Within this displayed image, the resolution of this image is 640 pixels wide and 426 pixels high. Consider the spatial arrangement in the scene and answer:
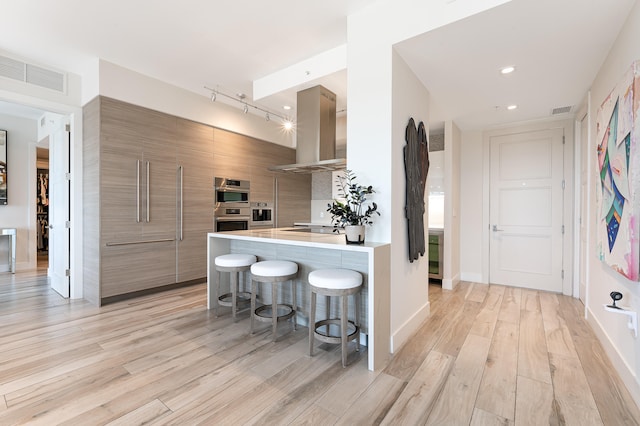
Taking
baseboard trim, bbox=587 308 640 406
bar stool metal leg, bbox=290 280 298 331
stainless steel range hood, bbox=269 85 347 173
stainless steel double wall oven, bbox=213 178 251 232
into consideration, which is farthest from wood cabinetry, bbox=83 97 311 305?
baseboard trim, bbox=587 308 640 406

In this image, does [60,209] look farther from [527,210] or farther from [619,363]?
[527,210]

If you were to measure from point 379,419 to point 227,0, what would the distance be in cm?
314

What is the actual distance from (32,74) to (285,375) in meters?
4.23

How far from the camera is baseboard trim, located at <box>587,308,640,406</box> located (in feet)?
5.75

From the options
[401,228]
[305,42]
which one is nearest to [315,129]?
→ [305,42]

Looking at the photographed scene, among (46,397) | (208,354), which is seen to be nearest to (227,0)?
(208,354)

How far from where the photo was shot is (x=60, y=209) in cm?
393

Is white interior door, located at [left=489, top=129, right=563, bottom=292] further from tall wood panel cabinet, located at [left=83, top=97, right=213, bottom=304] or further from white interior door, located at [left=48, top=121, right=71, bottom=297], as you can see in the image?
white interior door, located at [left=48, top=121, right=71, bottom=297]

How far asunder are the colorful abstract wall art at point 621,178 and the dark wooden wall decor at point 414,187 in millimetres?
1305

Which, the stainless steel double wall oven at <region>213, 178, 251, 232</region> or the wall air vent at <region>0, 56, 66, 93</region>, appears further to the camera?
the stainless steel double wall oven at <region>213, 178, 251, 232</region>

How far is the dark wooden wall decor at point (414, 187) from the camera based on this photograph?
Answer: 2.57 metres

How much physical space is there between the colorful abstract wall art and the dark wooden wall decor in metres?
1.31

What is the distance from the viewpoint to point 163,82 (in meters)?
3.91

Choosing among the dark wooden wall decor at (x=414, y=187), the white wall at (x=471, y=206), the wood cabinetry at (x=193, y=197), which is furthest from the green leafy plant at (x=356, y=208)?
the white wall at (x=471, y=206)
